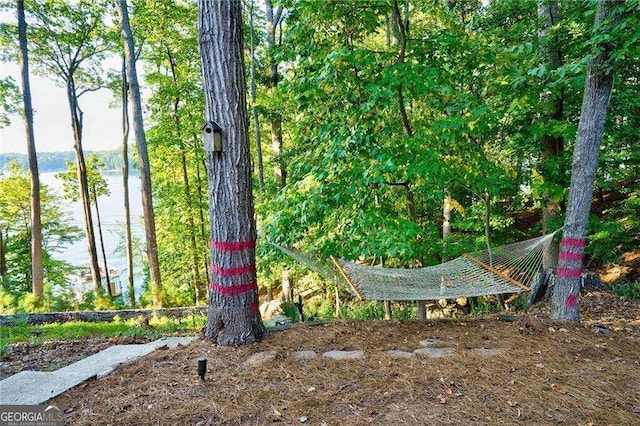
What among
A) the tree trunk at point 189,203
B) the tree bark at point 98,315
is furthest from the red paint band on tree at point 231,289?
the tree trunk at point 189,203

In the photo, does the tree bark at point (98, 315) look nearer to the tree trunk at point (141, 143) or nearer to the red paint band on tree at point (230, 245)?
the tree trunk at point (141, 143)

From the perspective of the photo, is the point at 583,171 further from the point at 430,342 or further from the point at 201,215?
the point at 201,215

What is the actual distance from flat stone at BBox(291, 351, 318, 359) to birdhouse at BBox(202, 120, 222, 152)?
3.99 ft

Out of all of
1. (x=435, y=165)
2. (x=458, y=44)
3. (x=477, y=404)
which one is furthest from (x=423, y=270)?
(x=458, y=44)

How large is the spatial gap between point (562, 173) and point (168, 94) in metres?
6.37

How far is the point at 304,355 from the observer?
1.95 meters

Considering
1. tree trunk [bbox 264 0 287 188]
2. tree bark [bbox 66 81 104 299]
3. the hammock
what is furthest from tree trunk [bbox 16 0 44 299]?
the hammock

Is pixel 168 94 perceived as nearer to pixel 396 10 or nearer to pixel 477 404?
pixel 396 10

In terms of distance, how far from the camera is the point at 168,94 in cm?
666

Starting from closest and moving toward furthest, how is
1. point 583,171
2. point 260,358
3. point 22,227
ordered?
point 260,358 < point 583,171 < point 22,227

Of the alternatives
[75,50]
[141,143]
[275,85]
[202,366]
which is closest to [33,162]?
[141,143]

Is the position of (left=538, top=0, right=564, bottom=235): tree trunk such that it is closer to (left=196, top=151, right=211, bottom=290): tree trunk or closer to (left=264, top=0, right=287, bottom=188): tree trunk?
(left=264, top=0, right=287, bottom=188): tree trunk

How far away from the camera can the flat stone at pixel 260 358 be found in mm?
1842

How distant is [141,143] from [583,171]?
542 cm
